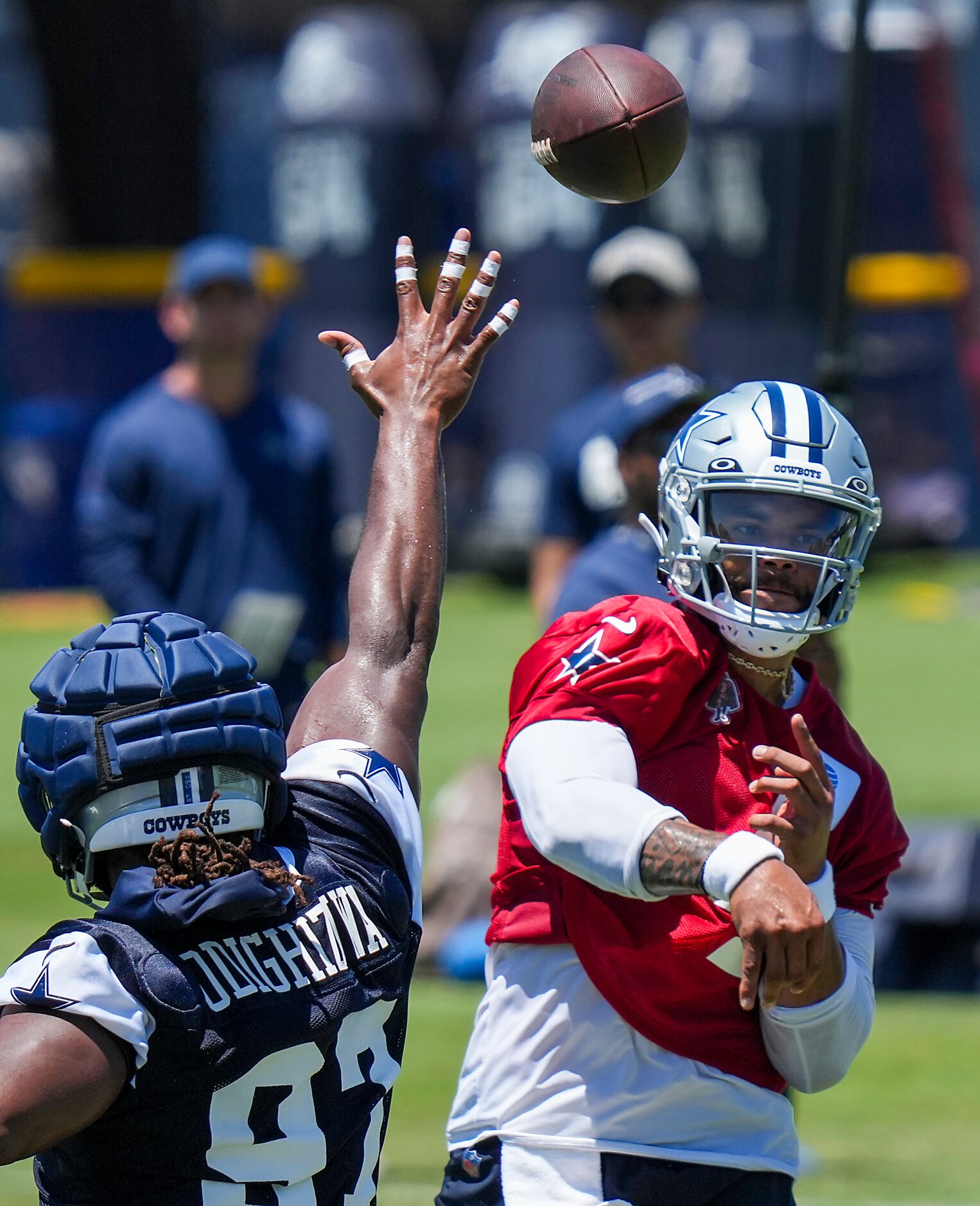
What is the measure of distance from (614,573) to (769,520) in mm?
1884

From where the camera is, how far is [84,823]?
7.61 ft

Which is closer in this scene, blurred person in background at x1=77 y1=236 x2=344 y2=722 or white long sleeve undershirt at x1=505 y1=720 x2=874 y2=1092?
white long sleeve undershirt at x1=505 y1=720 x2=874 y2=1092

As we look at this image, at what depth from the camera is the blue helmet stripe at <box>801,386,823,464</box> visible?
10.0ft

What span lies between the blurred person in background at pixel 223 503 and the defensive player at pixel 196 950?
3.96 meters

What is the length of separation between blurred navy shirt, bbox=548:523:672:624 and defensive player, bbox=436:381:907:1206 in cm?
173

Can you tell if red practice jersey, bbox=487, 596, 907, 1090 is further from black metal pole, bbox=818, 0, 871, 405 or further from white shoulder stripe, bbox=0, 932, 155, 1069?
black metal pole, bbox=818, 0, 871, 405

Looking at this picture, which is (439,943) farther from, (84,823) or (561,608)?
(84,823)

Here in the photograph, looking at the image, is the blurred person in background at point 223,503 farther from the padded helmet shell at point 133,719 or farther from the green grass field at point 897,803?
the padded helmet shell at point 133,719

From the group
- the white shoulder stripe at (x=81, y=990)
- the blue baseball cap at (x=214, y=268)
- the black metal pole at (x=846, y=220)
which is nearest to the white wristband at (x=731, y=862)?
the white shoulder stripe at (x=81, y=990)

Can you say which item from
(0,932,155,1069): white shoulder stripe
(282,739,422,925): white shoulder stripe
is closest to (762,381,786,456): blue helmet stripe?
(282,739,422,925): white shoulder stripe

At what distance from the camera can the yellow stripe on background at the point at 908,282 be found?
1764 cm

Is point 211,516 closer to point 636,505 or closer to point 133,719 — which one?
point 636,505

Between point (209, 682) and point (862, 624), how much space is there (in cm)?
1293

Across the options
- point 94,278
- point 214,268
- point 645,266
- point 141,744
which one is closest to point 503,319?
point 141,744
